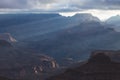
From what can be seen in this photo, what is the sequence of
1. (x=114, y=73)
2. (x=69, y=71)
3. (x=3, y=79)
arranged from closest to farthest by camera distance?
1. (x=3, y=79)
2. (x=114, y=73)
3. (x=69, y=71)

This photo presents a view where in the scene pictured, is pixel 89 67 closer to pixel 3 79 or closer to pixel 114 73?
pixel 114 73

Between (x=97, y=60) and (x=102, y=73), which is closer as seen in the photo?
(x=102, y=73)

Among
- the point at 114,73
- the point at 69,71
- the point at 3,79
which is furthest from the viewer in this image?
the point at 69,71

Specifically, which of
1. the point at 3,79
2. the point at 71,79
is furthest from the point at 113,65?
the point at 3,79

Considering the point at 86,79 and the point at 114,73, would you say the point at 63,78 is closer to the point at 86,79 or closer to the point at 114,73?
the point at 86,79

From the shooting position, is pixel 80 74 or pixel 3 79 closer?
pixel 3 79

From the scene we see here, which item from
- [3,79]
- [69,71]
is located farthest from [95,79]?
[3,79]
